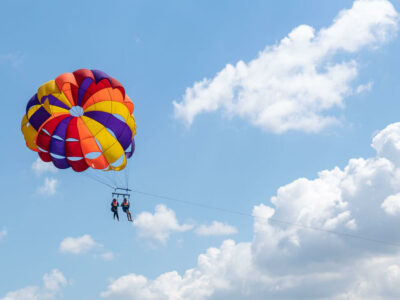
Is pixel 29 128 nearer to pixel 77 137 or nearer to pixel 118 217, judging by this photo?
pixel 77 137

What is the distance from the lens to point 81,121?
40.8m

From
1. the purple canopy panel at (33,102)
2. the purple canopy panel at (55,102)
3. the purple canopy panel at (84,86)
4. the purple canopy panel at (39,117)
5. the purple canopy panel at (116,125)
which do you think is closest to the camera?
the purple canopy panel at (84,86)

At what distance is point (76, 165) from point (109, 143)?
252 centimetres

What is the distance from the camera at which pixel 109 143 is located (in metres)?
40.8

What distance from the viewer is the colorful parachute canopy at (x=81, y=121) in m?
39.5

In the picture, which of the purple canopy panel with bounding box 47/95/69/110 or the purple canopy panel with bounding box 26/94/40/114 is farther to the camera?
the purple canopy panel with bounding box 26/94/40/114

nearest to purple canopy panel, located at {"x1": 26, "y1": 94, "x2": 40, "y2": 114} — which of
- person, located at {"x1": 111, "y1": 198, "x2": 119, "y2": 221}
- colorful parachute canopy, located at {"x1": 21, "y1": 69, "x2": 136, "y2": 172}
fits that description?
colorful parachute canopy, located at {"x1": 21, "y1": 69, "x2": 136, "y2": 172}

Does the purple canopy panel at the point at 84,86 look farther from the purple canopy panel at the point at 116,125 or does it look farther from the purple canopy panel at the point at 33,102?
the purple canopy panel at the point at 33,102

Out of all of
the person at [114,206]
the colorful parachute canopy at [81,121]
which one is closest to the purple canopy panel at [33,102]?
the colorful parachute canopy at [81,121]

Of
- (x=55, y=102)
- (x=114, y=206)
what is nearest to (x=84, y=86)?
(x=55, y=102)

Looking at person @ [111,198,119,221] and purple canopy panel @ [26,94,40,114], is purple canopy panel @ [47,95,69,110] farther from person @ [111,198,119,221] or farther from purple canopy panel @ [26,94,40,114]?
person @ [111,198,119,221]

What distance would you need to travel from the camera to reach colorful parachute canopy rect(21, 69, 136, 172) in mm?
39469

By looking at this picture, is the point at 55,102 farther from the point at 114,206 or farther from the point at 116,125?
the point at 114,206

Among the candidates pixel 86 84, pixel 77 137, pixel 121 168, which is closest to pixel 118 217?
pixel 121 168
